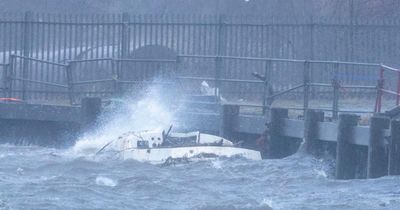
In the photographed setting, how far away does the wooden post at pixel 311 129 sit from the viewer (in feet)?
60.1

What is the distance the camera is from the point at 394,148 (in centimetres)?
1588

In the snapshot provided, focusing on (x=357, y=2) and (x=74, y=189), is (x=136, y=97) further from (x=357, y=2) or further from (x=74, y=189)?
(x=357, y=2)

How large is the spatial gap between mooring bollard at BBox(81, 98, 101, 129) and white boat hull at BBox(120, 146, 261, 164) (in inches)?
93.8

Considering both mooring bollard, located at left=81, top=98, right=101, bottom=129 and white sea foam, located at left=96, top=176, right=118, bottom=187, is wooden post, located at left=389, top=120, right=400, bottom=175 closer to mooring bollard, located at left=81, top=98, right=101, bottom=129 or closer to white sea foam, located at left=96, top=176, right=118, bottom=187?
white sea foam, located at left=96, top=176, right=118, bottom=187

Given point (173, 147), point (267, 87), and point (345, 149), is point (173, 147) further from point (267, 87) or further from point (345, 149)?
point (345, 149)

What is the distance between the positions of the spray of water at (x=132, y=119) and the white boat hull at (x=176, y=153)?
186 cm

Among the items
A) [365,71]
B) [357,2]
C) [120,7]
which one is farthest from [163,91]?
[120,7]

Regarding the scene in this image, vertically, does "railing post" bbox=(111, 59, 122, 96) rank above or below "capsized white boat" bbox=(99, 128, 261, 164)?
above

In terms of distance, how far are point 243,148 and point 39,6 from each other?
91.9 feet

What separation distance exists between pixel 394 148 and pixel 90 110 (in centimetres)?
717

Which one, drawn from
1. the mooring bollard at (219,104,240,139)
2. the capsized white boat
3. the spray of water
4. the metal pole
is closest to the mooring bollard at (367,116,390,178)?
the capsized white boat

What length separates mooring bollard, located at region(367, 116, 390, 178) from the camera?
16.4 m

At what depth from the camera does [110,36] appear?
2586 cm

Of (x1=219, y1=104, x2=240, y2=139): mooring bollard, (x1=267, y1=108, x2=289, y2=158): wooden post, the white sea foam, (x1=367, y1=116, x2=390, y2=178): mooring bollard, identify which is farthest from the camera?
(x1=219, y1=104, x2=240, y2=139): mooring bollard
